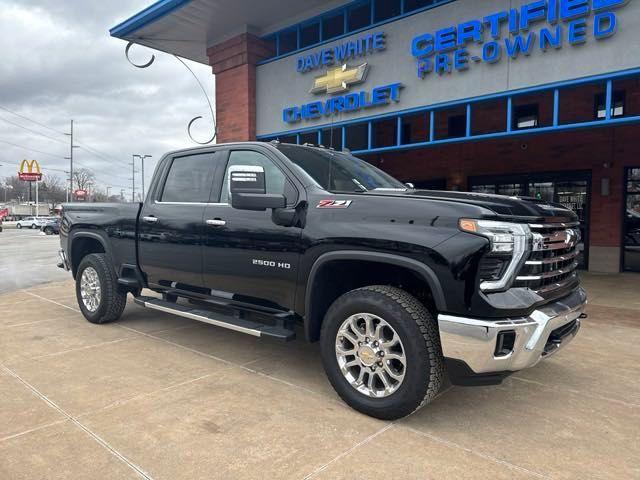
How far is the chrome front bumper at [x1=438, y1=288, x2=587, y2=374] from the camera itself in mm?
2801

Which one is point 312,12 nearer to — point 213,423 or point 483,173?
point 483,173

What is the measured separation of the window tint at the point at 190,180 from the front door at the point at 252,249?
22 centimetres

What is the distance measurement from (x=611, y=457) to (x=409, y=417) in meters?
1.19

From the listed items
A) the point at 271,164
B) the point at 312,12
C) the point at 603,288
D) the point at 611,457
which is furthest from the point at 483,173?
the point at 611,457

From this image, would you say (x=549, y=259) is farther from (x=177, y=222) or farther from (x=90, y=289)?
(x=90, y=289)

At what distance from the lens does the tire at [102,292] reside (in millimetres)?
5535

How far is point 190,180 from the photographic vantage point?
481 centimetres

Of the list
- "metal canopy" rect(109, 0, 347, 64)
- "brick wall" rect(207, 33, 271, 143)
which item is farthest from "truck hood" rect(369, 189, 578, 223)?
"brick wall" rect(207, 33, 271, 143)

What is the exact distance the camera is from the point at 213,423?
3.16 meters

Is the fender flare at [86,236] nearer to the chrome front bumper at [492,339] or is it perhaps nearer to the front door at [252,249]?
the front door at [252,249]

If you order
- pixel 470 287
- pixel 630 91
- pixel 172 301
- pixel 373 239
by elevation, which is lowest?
pixel 172 301

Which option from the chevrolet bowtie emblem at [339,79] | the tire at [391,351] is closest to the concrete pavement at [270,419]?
the tire at [391,351]

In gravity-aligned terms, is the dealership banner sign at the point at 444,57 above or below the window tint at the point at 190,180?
above

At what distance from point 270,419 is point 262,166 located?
2.07 meters
